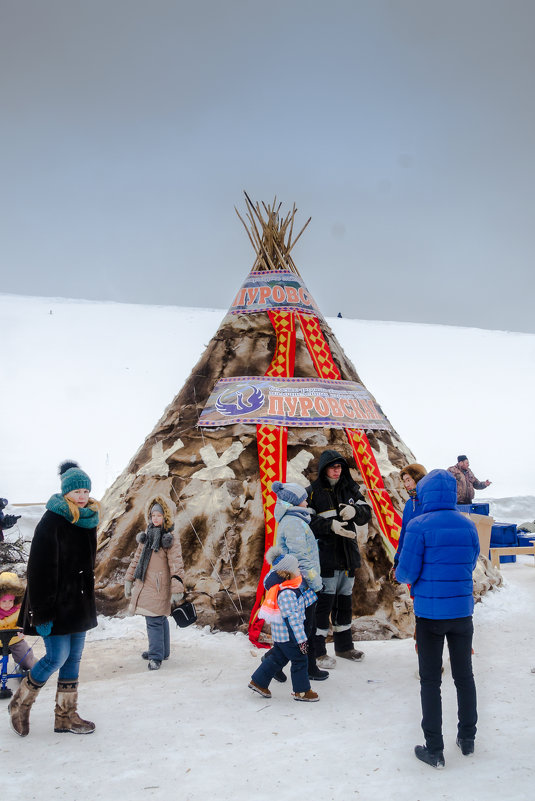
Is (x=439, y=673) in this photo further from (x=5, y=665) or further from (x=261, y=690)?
(x=5, y=665)

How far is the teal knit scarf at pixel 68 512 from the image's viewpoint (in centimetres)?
361

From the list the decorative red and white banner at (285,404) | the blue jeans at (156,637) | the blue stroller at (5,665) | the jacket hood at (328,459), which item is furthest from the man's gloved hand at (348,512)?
the blue stroller at (5,665)

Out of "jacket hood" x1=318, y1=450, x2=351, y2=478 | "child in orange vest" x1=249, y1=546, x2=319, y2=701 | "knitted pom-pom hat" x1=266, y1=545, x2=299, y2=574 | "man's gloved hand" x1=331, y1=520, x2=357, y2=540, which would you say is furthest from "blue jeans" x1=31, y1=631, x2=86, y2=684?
"jacket hood" x1=318, y1=450, x2=351, y2=478

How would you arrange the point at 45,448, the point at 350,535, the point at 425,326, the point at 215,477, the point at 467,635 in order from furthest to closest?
the point at 425,326
the point at 45,448
the point at 215,477
the point at 350,535
the point at 467,635

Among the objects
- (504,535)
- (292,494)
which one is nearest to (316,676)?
(292,494)

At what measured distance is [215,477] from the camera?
600 centimetres

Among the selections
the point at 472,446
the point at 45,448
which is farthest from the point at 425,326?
the point at 45,448

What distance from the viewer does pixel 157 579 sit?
495 centimetres

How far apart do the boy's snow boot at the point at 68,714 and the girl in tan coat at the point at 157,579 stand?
118 centimetres

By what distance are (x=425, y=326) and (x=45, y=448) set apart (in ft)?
99.3

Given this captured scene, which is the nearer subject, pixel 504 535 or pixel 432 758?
pixel 432 758

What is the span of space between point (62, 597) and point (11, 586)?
80 centimetres

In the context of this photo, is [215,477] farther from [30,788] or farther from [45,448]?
[45,448]

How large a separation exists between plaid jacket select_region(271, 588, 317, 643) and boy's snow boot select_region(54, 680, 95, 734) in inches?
44.8
